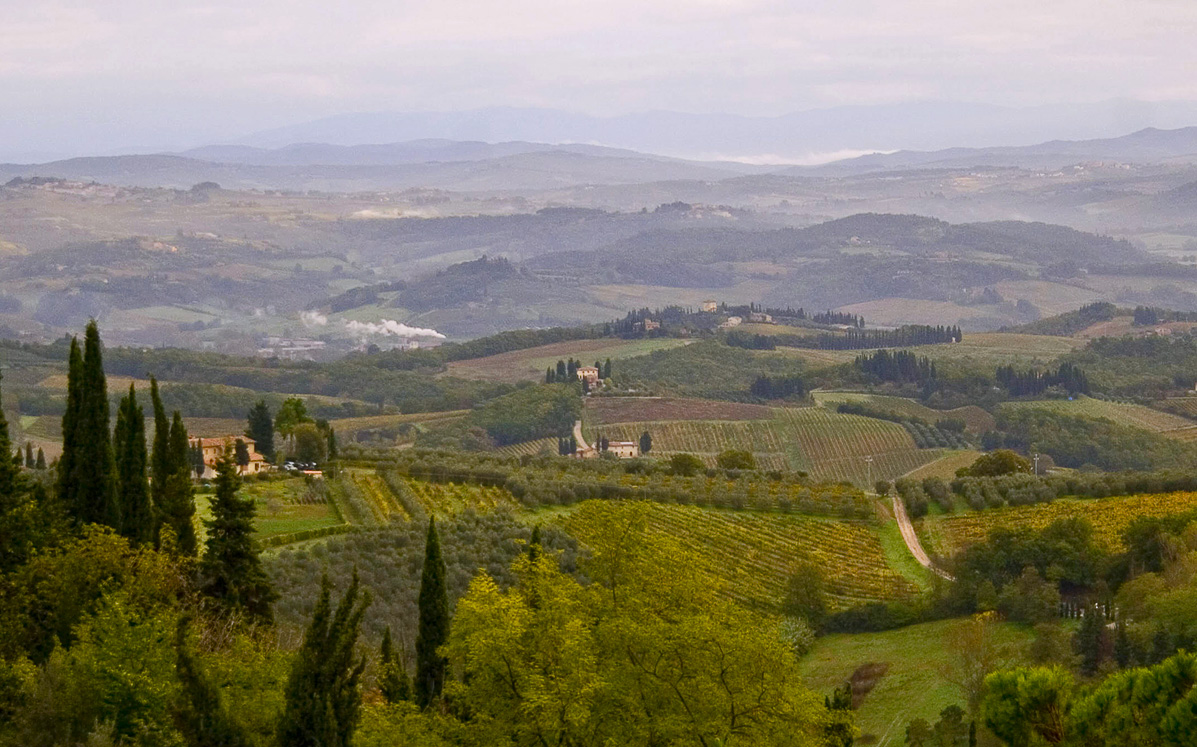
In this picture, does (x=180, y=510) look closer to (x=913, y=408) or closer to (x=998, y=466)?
(x=998, y=466)

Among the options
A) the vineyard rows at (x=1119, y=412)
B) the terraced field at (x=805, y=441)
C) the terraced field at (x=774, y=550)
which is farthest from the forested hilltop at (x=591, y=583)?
the vineyard rows at (x=1119, y=412)

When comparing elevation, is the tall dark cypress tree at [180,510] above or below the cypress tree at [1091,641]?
above

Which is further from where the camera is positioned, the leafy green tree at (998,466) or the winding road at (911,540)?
the leafy green tree at (998,466)

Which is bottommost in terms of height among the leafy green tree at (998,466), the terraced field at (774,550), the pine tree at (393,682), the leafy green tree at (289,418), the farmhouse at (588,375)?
the farmhouse at (588,375)

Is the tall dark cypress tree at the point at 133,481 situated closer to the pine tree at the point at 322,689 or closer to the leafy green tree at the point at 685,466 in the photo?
the pine tree at the point at 322,689

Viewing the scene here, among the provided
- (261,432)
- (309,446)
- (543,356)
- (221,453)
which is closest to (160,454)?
(221,453)

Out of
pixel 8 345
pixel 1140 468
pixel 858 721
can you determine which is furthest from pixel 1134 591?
pixel 8 345

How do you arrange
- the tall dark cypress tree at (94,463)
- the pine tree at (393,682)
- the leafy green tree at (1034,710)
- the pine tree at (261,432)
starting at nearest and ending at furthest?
the leafy green tree at (1034,710) → the pine tree at (393,682) → the tall dark cypress tree at (94,463) → the pine tree at (261,432)

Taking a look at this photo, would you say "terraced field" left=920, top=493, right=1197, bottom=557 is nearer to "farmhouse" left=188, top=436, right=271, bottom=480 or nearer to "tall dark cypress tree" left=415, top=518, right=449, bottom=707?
"farmhouse" left=188, top=436, right=271, bottom=480

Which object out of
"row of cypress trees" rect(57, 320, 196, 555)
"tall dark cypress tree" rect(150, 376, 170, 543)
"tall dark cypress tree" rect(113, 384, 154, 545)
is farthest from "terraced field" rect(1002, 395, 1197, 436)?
"tall dark cypress tree" rect(113, 384, 154, 545)
